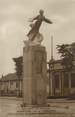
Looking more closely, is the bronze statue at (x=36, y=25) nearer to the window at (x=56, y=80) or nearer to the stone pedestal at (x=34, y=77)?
the stone pedestal at (x=34, y=77)

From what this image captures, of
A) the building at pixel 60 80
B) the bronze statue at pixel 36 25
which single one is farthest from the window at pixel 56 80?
the bronze statue at pixel 36 25

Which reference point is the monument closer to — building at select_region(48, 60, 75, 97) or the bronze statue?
the bronze statue

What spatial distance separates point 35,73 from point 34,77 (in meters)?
0.20

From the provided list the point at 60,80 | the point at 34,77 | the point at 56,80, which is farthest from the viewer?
the point at 56,80

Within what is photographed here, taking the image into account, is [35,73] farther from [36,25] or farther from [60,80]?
[60,80]

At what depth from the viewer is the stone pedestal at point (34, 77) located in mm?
19859

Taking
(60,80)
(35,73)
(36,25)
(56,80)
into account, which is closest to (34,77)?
(35,73)

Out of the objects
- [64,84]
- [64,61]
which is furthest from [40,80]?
[64,84]

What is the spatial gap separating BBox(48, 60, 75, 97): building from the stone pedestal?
44186mm

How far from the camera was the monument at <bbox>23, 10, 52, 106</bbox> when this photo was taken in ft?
65.2

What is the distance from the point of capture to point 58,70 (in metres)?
68.4

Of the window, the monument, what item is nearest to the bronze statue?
the monument

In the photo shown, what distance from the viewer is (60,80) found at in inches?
2655

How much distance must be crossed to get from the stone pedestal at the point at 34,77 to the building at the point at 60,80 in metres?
44.2
